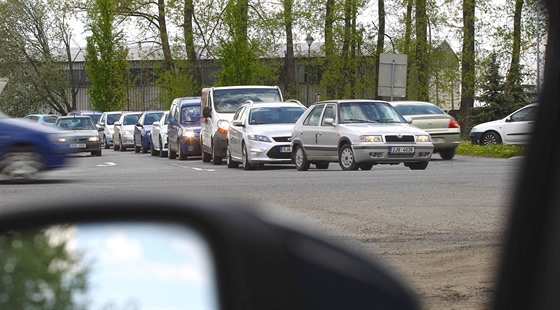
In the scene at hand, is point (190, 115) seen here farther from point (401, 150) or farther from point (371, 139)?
point (401, 150)

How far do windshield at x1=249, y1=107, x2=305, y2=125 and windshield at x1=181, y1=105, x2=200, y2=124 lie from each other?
25.3 feet

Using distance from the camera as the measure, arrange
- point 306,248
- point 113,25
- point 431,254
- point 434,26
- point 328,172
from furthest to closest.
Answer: point 113,25 < point 434,26 < point 328,172 < point 431,254 < point 306,248

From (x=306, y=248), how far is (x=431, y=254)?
7510mm

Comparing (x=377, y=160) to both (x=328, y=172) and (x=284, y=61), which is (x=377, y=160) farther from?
(x=284, y=61)

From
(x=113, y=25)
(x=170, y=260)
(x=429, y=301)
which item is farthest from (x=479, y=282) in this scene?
(x=113, y=25)

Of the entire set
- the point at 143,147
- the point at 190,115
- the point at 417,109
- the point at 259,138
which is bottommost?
the point at 143,147

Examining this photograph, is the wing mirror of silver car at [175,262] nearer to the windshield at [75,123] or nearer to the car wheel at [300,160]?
the car wheel at [300,160]

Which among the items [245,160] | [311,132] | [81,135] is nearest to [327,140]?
[311,132]

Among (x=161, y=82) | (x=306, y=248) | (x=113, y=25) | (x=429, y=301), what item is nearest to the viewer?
(x=306, y=248)

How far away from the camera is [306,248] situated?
4.11 feet

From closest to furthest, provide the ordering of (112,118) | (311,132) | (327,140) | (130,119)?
(327,140)
(311,132)
(130,119)
(112,118)

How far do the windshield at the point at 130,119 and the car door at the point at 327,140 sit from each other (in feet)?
93.1

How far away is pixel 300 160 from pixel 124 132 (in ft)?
88.4

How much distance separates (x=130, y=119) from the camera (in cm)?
5134
